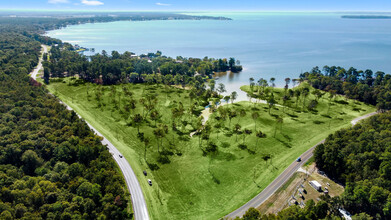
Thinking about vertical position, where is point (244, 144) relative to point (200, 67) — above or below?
below

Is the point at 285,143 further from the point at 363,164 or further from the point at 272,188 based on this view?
the point at 272,188

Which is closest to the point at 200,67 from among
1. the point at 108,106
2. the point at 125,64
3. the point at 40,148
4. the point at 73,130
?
the point at 125,64

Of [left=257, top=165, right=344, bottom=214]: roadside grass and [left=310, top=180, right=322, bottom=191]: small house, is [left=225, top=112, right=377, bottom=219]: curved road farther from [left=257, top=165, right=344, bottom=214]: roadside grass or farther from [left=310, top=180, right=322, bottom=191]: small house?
[left=310, top=180, right=322, bottom=191]: small house

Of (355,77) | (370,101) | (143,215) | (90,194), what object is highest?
(355,77)

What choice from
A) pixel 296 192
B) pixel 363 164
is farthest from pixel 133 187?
pixel 363 164

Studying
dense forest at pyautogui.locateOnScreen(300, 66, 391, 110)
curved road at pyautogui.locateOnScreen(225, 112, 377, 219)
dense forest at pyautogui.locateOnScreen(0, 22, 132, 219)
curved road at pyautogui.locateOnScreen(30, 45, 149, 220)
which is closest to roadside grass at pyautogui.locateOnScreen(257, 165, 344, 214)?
curved road at pyautogui.locateOnScreen(225, 112, 377, 219)

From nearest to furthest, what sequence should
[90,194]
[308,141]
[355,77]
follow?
[90,194] → [308,141] → [355,77]

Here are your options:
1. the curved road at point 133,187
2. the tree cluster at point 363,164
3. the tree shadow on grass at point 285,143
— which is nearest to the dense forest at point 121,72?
the curved road at point 133,187

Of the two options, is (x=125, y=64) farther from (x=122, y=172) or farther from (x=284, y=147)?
(x=284, y=147)
